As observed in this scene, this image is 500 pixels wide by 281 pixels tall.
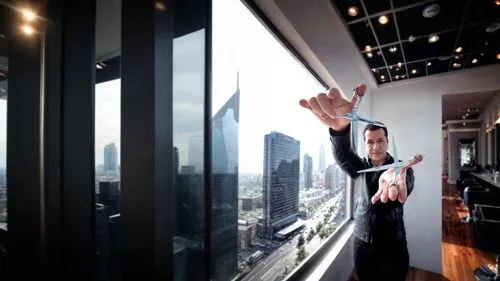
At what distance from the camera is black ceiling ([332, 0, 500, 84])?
7.56ft

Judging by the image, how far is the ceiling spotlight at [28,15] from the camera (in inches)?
29.3

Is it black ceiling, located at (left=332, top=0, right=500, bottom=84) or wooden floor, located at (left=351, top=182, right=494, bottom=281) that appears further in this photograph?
wooden floor, located at (left=351, top=182, right=494, bottom=281)

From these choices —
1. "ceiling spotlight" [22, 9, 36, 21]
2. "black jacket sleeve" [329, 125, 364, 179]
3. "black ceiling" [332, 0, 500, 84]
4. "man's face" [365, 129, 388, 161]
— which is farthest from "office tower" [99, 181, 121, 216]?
"black ceiling" [332, 0, 500, 84]

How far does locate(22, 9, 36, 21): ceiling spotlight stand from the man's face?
1.22 metres

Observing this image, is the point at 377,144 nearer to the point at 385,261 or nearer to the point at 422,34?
the point at 385,261

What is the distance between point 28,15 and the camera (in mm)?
747

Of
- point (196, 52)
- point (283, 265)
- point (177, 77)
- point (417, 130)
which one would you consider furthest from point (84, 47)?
point (417, 130)

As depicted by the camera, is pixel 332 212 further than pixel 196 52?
Yes

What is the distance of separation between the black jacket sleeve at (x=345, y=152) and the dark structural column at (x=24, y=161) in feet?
3.39

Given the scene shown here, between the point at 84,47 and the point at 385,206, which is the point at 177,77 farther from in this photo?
the point at 385,206

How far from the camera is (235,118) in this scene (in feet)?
4.92

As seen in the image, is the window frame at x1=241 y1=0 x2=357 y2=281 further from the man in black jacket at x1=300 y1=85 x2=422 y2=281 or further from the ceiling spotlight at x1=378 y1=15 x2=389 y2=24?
the ceiling spotlight at x1=378 y1=15 x2=389 y2=24

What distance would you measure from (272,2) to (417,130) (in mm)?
3324

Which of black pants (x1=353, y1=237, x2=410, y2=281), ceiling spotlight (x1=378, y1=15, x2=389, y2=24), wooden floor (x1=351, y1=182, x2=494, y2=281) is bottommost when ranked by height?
wooden floor (x1=351, y1=182, x2=494, y2=281)
